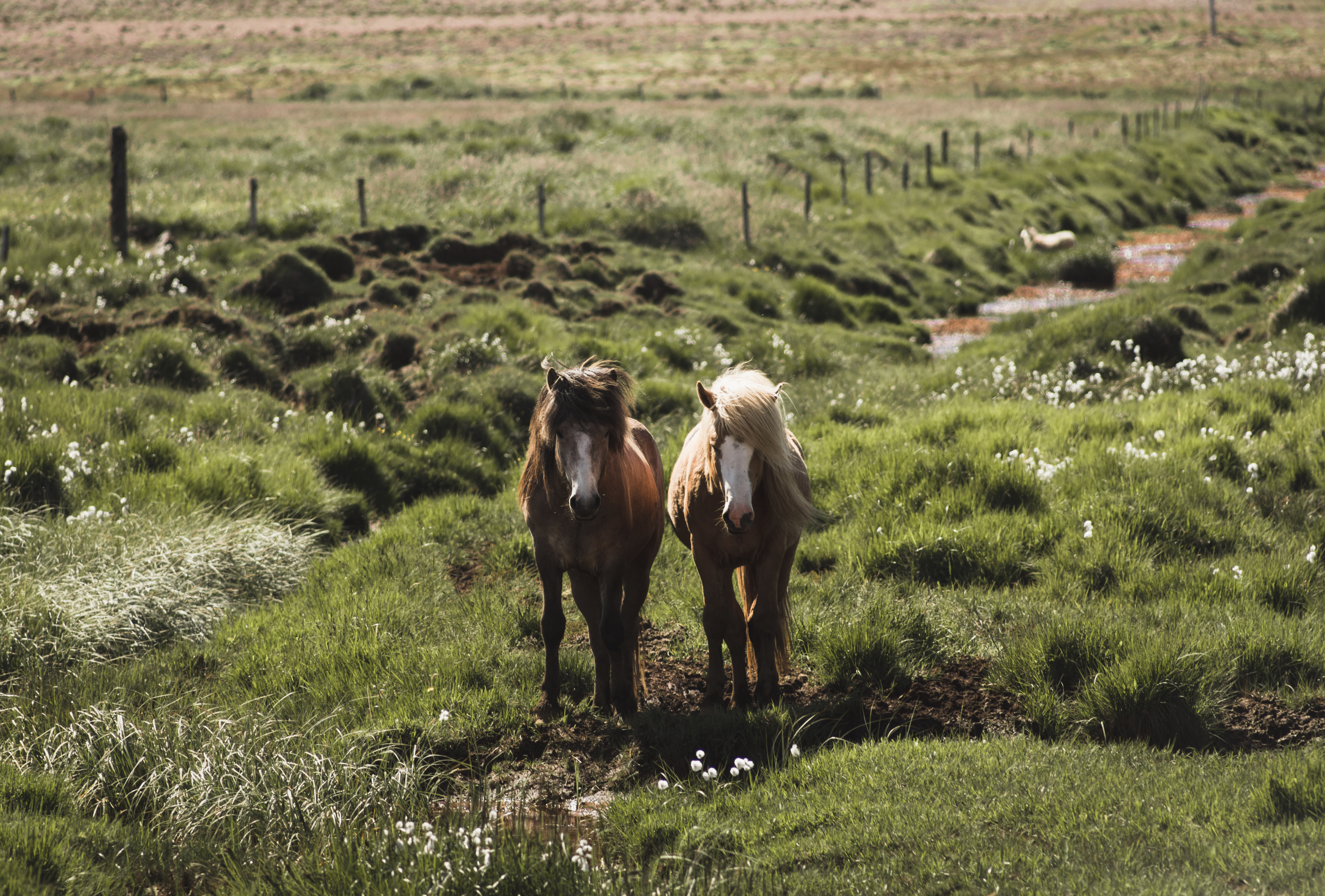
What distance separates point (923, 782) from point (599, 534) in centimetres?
227

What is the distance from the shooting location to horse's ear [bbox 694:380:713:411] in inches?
206

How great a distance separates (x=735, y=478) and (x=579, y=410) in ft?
3.26

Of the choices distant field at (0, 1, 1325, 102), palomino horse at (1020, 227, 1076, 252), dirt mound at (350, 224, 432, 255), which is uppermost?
distant field at (0, 1, 1325, 102)

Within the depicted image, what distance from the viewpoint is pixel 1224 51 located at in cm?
8819

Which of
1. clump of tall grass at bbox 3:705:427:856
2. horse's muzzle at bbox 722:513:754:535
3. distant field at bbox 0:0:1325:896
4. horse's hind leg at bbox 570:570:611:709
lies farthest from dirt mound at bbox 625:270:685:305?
clump of tall grass at bbox 3:705:427:856

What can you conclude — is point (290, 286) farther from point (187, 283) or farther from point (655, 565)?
point (655, 565)

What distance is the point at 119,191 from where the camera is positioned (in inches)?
620

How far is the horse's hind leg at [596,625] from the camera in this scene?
593cm

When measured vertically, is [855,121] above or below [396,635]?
above

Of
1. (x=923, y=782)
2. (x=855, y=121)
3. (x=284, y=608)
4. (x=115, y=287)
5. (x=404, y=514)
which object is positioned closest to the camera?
(x=923, y=782)

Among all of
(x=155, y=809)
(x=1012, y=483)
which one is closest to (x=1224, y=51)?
(x=1012, y=483)

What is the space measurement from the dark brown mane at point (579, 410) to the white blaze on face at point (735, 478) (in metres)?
0.69

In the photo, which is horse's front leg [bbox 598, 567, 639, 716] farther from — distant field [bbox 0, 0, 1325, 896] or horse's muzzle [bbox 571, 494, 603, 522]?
horse's muzzle [bbox 571, 494, 603, 522]

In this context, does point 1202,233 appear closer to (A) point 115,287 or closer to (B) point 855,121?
(B) point 855,121
